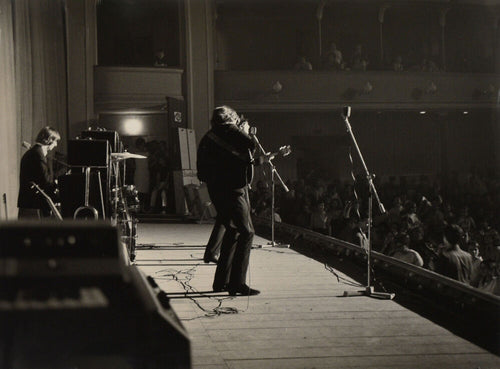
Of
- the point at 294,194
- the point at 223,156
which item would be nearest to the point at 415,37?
the point at 294,194

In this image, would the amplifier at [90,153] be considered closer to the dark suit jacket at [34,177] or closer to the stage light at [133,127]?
the dark suit jacket at [34,177]

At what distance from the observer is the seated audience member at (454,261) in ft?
25.2

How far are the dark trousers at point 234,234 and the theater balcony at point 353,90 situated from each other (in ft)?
43.7

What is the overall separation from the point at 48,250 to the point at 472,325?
3622 mm

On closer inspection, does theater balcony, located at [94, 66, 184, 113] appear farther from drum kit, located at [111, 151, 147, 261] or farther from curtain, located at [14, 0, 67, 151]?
drum kit, located at [111, 151, 147, 261]

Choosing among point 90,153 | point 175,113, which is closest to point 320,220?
point 175,113

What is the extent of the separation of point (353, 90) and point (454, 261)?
12531mm

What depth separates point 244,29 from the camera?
22500 millimetres

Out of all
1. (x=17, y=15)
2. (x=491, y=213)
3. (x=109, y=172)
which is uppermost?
(x=17, y=15)

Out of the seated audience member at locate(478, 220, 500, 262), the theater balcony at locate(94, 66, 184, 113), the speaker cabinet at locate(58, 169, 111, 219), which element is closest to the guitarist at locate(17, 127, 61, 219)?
the speaker cabinet at locate(58, 169, 111, 219)

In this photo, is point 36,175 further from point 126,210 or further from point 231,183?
point 231,183

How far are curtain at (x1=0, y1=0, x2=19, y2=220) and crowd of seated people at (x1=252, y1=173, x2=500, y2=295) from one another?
4279 mm

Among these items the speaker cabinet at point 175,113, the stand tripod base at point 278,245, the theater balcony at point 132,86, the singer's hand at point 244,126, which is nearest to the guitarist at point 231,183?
the singer's hand at point 244,126

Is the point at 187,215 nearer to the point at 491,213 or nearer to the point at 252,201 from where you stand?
the point at 252,201
